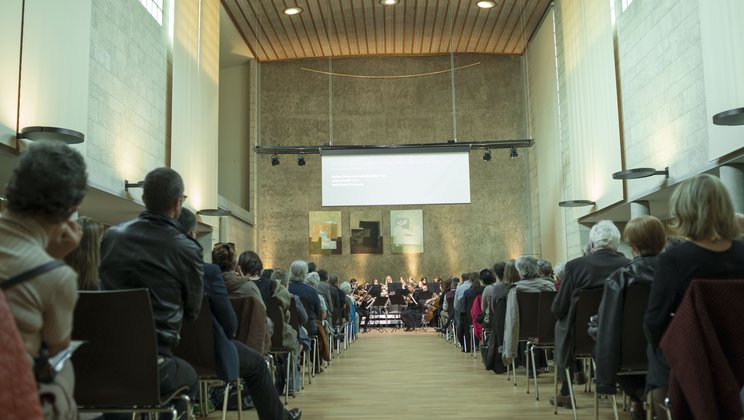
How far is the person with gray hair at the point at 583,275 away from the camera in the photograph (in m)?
3.83

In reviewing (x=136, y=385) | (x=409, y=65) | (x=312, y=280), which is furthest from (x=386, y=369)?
(x=409, y=65)

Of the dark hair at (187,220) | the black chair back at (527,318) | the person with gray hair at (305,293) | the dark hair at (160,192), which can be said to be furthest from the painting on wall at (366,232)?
the dark hair at (160,192)

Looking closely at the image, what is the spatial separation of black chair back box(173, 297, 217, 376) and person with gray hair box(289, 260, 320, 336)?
3.24 meters

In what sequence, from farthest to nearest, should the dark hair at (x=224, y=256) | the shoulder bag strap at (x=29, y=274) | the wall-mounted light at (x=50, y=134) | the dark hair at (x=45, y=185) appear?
the wall-mounted light at (x=50, y=134)
the dark hair at (x=224, y=256)
the dark hair at (x=45, y=185)
the shoulder bag strap at (x=29, y=274)

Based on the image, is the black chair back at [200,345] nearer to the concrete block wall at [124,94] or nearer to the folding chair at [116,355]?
the folding chair at [116,355]

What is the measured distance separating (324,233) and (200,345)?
48.8 feet

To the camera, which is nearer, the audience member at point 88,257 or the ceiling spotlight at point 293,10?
the audience member at point 88,257

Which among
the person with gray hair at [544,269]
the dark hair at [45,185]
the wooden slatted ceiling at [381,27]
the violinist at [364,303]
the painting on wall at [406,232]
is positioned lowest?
the violinist at [364,303]

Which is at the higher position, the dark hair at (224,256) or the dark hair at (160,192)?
the dark hair at (160,192)

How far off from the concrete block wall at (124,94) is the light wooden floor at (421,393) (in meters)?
4.10

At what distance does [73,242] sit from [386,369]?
6.12 metres

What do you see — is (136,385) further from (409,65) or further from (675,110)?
(409,65)

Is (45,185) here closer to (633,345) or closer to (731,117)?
(633,345)

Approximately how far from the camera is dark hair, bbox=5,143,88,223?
1502mm
